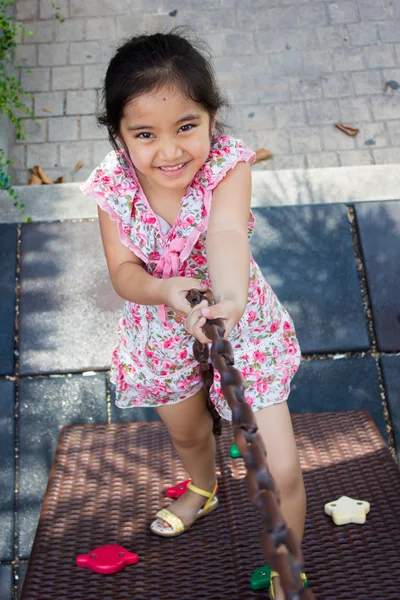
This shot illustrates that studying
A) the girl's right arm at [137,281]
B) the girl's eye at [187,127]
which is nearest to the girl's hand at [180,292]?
the girl's right arm at [137,281]

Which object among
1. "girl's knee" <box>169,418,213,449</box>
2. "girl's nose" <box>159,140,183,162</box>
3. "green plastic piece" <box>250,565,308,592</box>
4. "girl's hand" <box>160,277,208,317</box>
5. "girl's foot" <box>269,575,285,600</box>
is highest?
"girl's nose" <box>159,140,183,162</box>

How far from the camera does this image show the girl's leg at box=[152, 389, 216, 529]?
2576 mm

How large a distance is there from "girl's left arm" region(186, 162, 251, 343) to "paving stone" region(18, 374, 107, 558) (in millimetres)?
1469

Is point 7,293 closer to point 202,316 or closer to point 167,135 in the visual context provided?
point 167,135

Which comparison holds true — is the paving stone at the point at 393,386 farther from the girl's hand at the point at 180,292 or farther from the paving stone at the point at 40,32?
the paving stone at the point at 40,32

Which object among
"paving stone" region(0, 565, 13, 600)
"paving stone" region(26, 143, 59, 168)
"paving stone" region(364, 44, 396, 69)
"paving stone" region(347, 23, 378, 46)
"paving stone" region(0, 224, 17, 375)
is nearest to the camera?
"paving stone" region(0, 565, 13, 600)

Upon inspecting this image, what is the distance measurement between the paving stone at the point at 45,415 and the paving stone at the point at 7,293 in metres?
0.13

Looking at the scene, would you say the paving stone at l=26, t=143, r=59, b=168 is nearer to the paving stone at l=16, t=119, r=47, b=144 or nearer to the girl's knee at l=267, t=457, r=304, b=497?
the paving stone at l=16, t=119, r=47, b=144

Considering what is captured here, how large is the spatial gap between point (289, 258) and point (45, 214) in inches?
47.8

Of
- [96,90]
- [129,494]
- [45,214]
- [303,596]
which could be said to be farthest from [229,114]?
[303,596]

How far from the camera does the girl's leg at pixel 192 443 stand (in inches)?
101

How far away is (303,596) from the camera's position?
112 centimetres

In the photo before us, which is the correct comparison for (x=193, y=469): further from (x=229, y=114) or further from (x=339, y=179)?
(x=229, y=114)

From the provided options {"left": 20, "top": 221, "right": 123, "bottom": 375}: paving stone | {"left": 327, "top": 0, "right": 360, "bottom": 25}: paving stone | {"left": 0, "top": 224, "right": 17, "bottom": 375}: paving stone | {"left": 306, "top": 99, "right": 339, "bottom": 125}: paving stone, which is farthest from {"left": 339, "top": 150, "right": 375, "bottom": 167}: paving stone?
{"left": 0, "top": 224, "right": 17, "bottom": 375}: paving stone
